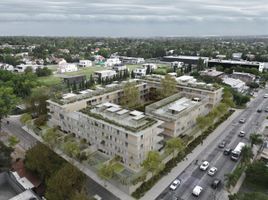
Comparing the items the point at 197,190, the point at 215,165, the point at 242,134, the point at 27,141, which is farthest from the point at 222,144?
the point at 27,141

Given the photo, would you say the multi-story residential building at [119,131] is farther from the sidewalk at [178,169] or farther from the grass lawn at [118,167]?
the sidewalk at [178,169]

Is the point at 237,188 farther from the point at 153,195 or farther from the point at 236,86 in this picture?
the point at 236,86

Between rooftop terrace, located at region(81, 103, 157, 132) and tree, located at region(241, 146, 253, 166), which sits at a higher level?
rooftop terrace, located at region(81, 103, 157, 132)

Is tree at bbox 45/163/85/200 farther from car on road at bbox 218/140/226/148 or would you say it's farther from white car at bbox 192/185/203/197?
car on road at bbox 218/140/226/148

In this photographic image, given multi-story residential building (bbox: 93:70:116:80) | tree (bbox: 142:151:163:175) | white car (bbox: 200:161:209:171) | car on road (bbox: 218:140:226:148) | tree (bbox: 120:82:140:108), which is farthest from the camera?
multi-story residential building (bbox: 93:70:116:80)

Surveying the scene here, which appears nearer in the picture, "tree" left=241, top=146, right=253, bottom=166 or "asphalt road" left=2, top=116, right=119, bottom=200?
"asphalt road" left=2, top=116, right=119, bottom=200

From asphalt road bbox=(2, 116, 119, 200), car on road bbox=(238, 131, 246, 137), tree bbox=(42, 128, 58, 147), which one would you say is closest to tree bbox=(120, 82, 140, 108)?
tree bbox=(42, 128, 58, 147)

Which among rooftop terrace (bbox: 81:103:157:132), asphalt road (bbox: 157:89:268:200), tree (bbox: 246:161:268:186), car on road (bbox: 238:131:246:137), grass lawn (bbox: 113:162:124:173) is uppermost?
rooftop terrace (bbox: 81:103:157:132)

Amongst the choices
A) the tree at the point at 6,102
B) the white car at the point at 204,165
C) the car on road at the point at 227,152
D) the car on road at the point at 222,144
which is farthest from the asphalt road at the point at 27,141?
the car on road at the point at 222,144
